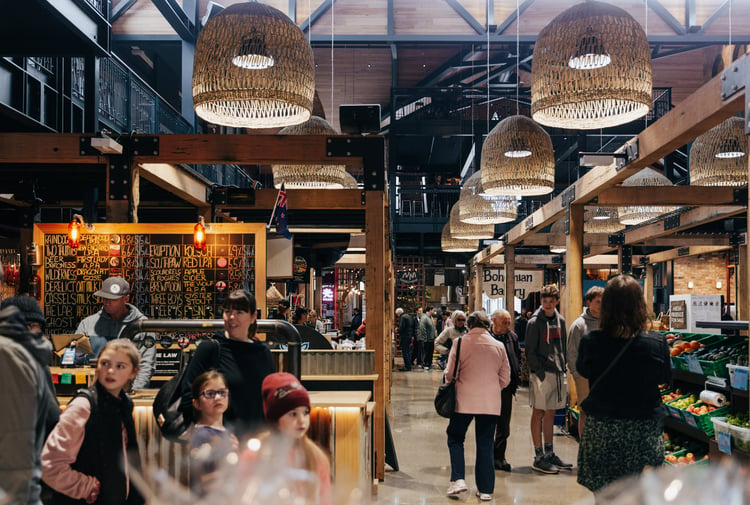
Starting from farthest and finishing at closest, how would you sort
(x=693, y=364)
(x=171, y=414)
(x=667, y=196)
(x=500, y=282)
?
(x=500, y=282)
(x=667, y=196)
(x=693, y=364)
(x=171, y=414)

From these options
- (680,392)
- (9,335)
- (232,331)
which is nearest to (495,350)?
(680,392)

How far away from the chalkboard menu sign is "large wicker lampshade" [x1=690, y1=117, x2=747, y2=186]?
478 centimetres

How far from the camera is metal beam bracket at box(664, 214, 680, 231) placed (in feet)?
40.5

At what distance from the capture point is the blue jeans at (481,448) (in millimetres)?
6125

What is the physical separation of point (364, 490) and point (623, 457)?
358 centimetres

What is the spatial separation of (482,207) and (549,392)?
13.7 ft

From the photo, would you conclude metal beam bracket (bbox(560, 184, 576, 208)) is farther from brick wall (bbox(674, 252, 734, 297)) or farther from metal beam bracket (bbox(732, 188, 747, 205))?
brick wall (bbox(674, 252, 734, 297))

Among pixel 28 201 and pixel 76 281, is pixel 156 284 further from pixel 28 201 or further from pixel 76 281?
pixel 28 201

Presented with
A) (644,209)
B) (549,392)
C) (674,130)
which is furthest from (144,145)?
(644,209)

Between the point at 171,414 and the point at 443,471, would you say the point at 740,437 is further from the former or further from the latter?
the point at 171,414

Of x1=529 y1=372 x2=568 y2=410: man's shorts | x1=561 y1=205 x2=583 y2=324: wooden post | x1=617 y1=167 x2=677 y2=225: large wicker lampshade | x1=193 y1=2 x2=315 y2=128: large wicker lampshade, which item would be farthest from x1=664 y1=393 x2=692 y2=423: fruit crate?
x1=193 y1=2 x2=315 y2=128: large wicker lampshade

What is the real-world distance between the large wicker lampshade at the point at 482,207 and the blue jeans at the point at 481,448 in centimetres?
507

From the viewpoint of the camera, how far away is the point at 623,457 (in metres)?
3.81

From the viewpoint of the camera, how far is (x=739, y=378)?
17.2 feet
